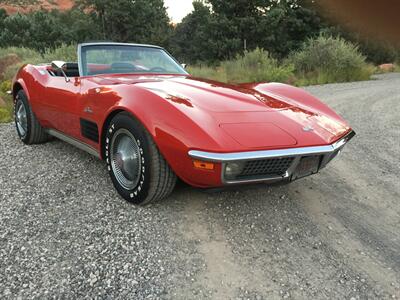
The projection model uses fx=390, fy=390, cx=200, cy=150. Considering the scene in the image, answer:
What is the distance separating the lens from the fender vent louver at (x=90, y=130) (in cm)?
318

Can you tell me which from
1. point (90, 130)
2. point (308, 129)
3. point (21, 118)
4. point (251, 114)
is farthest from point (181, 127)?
point (21, 118)

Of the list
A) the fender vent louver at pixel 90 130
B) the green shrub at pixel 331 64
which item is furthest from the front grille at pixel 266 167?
the green shrub at pixel 331 64

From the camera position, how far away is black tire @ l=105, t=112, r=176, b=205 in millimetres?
2623

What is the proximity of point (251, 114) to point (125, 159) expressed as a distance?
98 cm

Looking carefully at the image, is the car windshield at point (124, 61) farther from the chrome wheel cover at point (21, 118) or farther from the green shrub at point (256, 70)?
the green shrub at point (256, 70)

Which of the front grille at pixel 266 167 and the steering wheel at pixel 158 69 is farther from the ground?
the steering wheel at pixel 158 69

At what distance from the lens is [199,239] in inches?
97.7

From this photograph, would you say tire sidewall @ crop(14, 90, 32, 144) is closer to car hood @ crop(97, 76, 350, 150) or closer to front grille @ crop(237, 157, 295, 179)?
car hood @ crop(97, 76, 350, 150)

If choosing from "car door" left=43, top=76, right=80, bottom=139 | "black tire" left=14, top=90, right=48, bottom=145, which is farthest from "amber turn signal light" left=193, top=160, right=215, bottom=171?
"black tire" left=14, top=90, right=48, bottom=145

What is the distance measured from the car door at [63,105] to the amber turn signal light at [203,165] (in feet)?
5.01

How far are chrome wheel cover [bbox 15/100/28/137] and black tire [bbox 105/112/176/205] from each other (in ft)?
6.61

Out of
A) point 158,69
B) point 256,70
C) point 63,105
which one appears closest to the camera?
point 63,105

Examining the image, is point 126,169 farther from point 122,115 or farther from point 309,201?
point 309,201

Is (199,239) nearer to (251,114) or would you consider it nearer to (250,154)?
(250,154)
